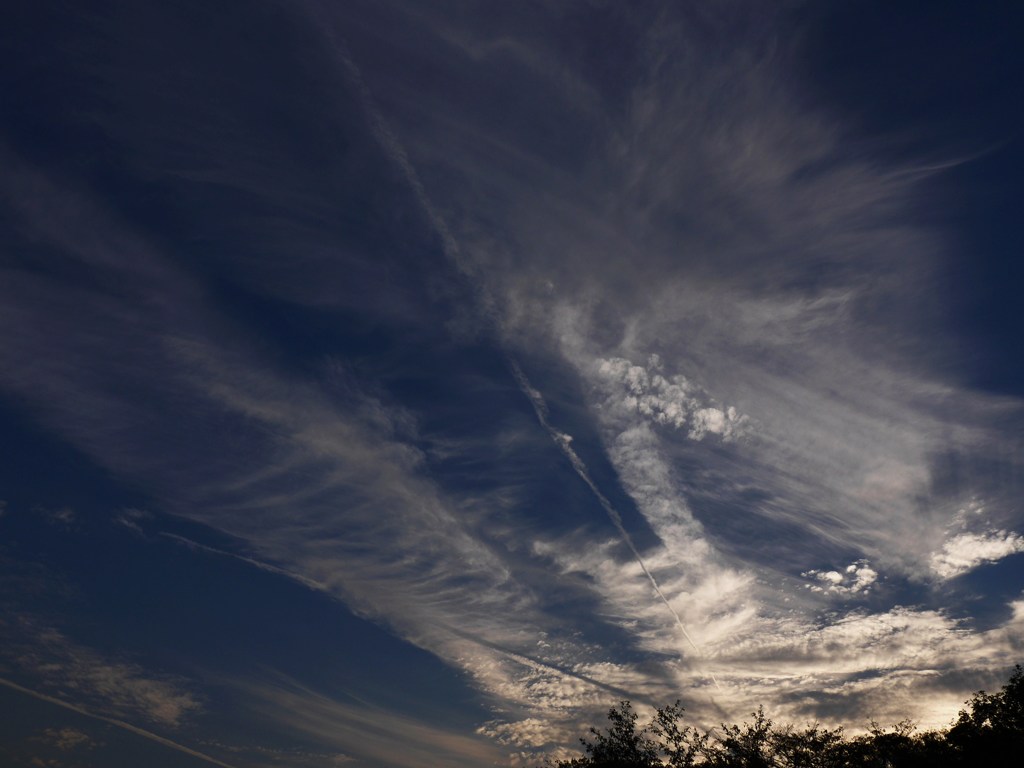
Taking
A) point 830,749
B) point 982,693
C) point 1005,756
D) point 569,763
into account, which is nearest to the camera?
point 1005,756

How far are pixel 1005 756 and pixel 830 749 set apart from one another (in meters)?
20.7

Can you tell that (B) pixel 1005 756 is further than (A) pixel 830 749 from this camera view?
No

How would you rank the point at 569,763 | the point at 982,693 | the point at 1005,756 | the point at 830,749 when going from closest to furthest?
the point at 1005,756
the point at 982,693
the point at 830,749
the point at 569,763

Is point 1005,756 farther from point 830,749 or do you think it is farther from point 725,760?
point 725,760

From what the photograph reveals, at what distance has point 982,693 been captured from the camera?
62688 mm

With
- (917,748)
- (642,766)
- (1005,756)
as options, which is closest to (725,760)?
(642,766)

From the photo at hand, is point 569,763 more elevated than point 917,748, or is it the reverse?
point 917,748

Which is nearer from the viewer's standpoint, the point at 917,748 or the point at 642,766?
the point at 917,748

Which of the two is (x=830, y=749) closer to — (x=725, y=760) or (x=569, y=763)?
(x=725, y=760)

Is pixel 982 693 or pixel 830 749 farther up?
pixel 982 693

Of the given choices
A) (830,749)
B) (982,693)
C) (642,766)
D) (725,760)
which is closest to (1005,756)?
(982,693)

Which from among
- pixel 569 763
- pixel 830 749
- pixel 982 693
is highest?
pixel 982 693

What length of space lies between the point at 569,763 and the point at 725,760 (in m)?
23.9

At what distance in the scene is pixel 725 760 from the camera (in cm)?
6606
